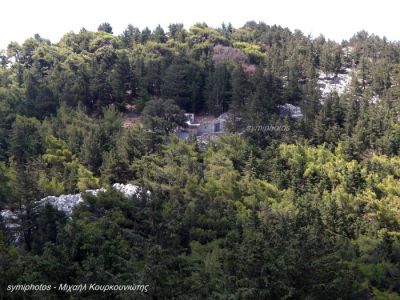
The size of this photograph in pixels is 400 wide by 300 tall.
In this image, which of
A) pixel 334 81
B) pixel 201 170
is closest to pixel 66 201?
pixel 201 170

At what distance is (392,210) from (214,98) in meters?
19.3

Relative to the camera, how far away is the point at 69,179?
84.8 feet

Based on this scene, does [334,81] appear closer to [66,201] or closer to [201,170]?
[201,170]

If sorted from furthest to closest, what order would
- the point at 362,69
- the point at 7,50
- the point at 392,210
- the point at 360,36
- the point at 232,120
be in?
the point at 360,36 < the point at 7,50 < the point at 362,69 < the point at 232,120 < the point at 392,210

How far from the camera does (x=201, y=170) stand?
26.7 meters

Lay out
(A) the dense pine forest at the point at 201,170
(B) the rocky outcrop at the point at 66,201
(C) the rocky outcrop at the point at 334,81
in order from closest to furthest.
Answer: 1. (A) the dense pine forest at the point at 201,170
2. (B) the rocky outcrop at the point at 66,201
3. (C) the rocky outcrop at the point at 334,81

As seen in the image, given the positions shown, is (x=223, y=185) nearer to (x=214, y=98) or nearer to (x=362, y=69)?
(x=214, y=98)

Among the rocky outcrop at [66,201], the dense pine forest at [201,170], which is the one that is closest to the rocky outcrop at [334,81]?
the dense pine forest at [201,170]

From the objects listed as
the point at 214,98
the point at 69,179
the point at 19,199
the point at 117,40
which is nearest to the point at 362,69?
the point at 214,98

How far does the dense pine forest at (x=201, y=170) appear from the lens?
12578mm

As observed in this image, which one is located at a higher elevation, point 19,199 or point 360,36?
point 360,36

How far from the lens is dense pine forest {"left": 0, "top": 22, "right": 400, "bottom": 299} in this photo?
12578mm

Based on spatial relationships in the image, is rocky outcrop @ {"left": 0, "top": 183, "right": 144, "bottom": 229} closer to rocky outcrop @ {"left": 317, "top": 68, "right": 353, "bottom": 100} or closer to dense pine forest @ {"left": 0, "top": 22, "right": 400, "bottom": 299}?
dense pine forest @ {"left": 0, "top": 22, "right": 400, "bottom": 299}

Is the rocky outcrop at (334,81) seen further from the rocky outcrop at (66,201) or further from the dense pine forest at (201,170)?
the rocky outcrop at (66,201)
